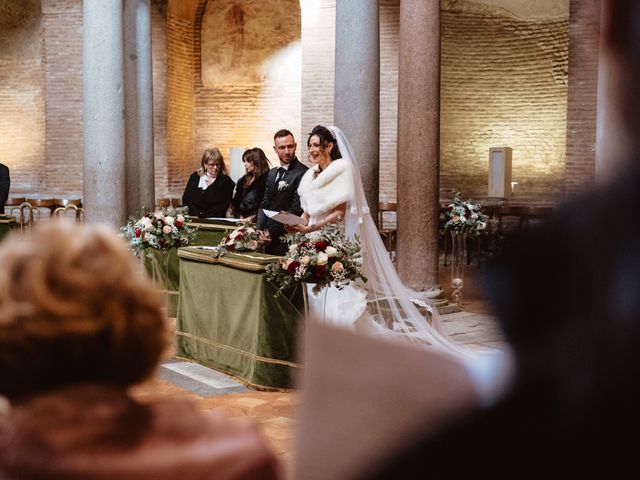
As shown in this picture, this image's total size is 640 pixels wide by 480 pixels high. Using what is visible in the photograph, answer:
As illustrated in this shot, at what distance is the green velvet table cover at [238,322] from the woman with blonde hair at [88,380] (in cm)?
474

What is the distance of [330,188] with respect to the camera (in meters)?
6.75

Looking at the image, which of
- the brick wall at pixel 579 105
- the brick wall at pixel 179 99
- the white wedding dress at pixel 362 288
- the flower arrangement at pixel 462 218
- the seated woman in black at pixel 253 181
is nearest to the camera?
the white wedding dress at pixel 362 288

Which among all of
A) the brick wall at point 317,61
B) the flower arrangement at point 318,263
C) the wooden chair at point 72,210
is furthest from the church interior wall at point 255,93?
the flower arrangement at point 318,263

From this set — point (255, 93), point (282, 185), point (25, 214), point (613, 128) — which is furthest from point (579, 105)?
point (613, 128)

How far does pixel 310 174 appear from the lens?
693cm

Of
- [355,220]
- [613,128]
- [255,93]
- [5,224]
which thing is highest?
[255,93]

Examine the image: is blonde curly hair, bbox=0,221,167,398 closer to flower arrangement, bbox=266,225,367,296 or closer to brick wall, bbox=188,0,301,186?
flower arrangement, bbox=266,225,367,296

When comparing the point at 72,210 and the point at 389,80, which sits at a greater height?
the point at 389,80

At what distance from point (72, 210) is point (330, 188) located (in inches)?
338

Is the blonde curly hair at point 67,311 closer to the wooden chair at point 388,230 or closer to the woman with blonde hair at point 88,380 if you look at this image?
the woman with blonde hair at point 88,380

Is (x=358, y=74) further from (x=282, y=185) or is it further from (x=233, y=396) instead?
(x=233, y=396)

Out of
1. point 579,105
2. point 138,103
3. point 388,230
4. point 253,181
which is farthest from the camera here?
point 388,230

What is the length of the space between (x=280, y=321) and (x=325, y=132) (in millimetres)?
1574

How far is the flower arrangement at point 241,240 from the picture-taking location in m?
6.59
